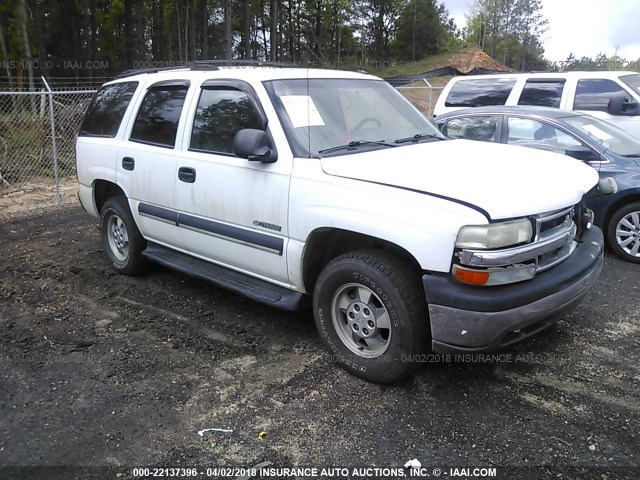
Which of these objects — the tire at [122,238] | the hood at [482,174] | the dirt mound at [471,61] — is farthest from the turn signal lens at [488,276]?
the dirt mound at [471,61]

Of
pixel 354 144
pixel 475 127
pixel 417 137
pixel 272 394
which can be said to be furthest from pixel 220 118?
pixel 475 127

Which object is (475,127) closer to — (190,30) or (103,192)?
(103,192)

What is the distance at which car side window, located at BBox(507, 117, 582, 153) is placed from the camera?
6.29m

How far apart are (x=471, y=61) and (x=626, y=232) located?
104 ft

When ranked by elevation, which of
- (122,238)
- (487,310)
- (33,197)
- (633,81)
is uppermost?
(633,81)

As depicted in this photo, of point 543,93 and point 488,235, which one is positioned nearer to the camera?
point 488,235

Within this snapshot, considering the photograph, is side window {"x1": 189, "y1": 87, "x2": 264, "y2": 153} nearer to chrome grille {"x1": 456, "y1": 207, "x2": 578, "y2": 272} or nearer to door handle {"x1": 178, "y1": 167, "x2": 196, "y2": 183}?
door handle {"x1": 178, "y1": 167, "x2": 196, "y2": 183}

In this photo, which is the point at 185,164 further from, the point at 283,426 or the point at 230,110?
the point at 283,426

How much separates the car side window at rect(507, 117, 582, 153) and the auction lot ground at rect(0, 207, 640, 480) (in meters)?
2.03

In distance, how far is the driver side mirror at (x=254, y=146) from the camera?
366 cm

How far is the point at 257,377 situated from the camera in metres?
3.63

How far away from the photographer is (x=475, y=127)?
701 centimetres

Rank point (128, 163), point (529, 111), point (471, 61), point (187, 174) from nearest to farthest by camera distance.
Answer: point (187, 174)
point (128, 163)
point (529, 111)
point (471, 61)

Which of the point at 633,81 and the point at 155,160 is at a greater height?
the point at 633,81
